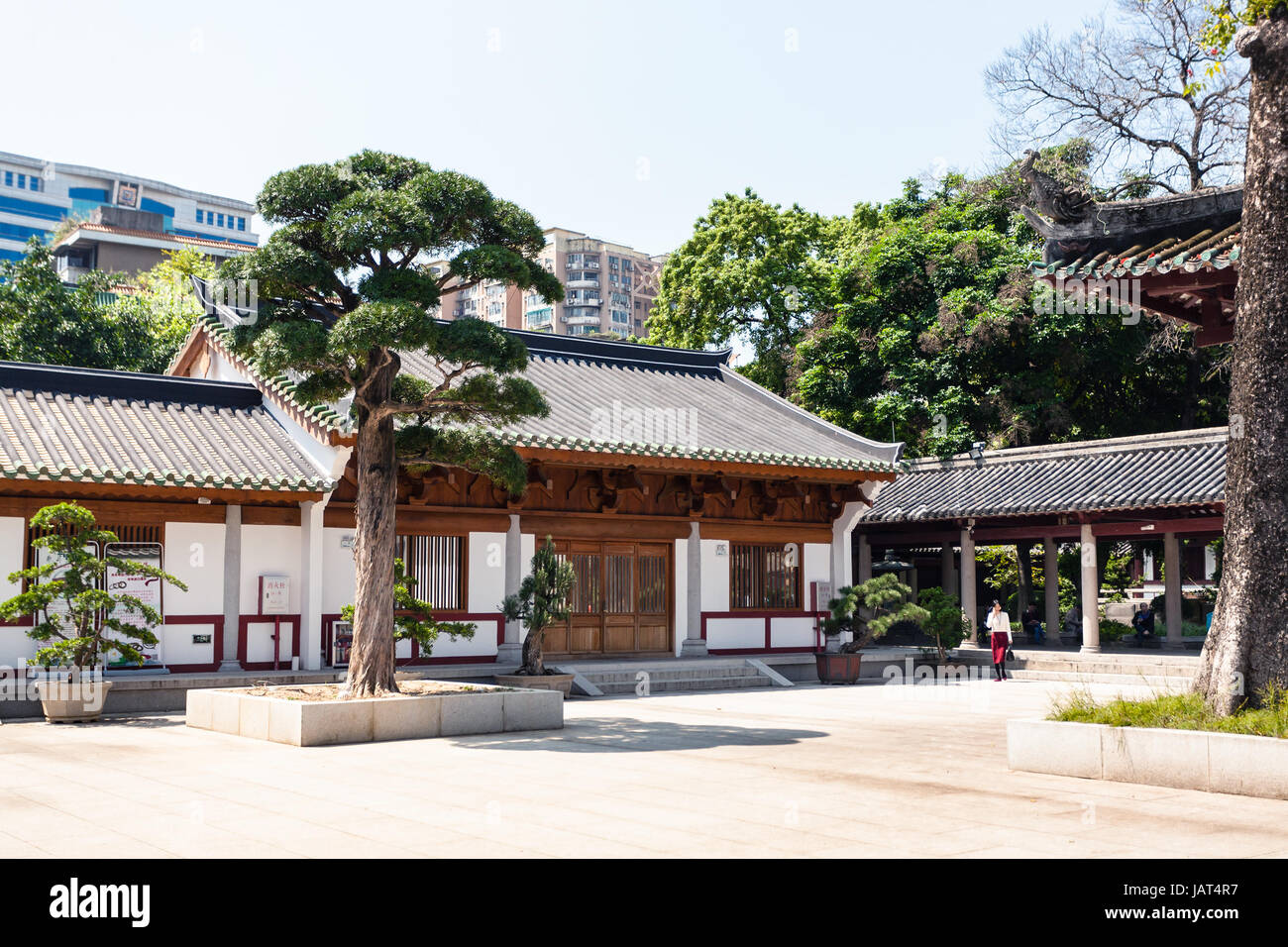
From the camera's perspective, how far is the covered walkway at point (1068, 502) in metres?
20.8

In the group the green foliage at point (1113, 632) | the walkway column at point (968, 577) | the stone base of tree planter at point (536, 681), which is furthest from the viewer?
the green foliage at point (1113, 632)

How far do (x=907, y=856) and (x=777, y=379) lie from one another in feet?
96.7

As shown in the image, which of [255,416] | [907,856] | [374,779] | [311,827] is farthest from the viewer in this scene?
[255,416]

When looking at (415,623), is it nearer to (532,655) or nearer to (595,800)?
(532,655)

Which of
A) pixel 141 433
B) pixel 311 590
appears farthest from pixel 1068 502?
pixel 141 433

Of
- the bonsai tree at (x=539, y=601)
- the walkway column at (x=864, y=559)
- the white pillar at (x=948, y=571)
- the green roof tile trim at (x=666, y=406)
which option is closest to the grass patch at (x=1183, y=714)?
the bonsai tree at (x=539, y=601)

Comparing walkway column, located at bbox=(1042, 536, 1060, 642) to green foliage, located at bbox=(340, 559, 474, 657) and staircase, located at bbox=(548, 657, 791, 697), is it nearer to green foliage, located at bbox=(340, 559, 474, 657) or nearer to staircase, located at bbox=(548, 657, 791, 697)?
staircase, located at bbox=(548, 657, 791, 697)

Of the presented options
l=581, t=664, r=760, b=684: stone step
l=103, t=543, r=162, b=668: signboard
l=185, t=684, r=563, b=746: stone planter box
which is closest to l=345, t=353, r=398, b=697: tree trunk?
l=185, t=684, r=563, b=746: stone planter box

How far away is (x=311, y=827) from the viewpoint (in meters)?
6.66

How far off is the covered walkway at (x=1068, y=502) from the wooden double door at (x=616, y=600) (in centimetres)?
673

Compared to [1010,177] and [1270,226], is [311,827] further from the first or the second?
[1010,177]

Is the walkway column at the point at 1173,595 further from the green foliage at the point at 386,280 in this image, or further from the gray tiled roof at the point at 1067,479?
the green foliage at the point at 386,280

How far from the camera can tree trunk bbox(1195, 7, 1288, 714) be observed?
7.51 metres
